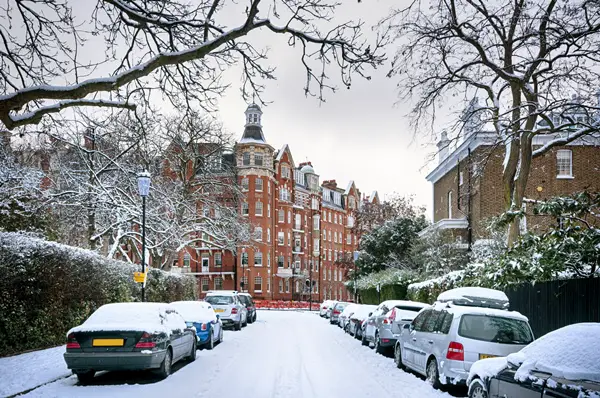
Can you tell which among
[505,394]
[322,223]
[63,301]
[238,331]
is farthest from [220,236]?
[322,223]

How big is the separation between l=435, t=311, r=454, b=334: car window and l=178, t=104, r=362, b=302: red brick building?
186 ft

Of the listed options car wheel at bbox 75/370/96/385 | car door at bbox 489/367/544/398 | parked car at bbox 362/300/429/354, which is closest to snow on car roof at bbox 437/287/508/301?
parked car at bbox 362/300/429/354

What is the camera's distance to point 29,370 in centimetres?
1259

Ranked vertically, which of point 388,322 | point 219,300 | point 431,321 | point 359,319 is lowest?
point 359,319

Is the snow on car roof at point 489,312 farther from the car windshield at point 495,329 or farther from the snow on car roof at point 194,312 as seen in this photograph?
the snow on car roof at point 194,312

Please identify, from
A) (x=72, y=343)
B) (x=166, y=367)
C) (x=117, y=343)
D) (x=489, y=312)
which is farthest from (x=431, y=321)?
(x=72, y=343)

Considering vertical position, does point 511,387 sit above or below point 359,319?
above

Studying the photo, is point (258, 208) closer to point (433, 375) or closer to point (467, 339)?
point (433, 375)

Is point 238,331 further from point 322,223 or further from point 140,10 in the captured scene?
point 322,223

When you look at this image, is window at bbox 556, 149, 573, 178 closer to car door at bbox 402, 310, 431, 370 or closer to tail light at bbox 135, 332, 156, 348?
car door at bbox 402, 310, 431, 370

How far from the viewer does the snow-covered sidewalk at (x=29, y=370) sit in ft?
35.4

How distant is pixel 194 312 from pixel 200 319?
0.41 meters

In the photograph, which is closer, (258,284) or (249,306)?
(249,306)

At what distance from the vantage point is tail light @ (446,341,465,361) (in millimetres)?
11205
